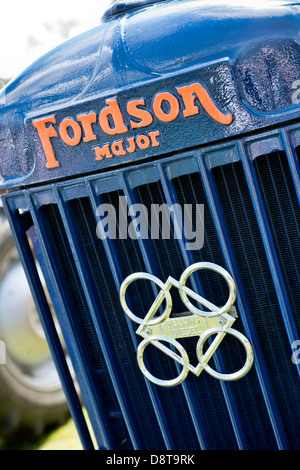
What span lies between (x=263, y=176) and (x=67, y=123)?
645 mm

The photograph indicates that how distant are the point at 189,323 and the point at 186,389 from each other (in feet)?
0.85

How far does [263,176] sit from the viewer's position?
7.09 feet

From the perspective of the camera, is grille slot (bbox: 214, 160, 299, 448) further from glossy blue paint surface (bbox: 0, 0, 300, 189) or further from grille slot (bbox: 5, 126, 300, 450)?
glossy blue paint surface (bbox: 0, 0, 300, 189)

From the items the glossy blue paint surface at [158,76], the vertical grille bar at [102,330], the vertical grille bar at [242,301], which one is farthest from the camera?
the vertical grille bar at [102,330]

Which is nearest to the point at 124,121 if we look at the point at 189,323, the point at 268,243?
the point at 268,243

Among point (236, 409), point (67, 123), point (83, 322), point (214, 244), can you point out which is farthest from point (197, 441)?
point (67, 123)

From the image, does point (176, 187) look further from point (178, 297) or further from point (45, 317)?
point (45, 317)

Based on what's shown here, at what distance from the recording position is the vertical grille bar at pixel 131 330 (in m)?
2.34

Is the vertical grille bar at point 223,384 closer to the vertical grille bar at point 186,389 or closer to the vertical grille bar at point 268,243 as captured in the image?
the vertical grille bar at point 186,389

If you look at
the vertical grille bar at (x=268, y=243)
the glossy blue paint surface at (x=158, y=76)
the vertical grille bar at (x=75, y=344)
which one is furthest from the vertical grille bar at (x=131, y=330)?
the vertical grille bar at (x=268, y=243)

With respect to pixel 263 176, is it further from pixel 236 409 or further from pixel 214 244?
pixel 236 409

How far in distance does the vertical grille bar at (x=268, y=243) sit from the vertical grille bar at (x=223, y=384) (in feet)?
0.82

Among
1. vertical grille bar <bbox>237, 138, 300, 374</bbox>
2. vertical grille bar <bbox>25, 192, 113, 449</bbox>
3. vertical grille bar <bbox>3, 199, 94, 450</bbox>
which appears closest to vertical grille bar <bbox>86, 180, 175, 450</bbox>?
vertical grille bar <bbox>25, 192, 113, 449</bbox>

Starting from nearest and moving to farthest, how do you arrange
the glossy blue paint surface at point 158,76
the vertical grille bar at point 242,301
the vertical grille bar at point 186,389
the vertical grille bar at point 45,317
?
the glossy blue paint surface at point 158,76
the vertical grille bar at point 242,301
the vertical grille bar at point 186,389
the vertical grille bar at point 45,317
